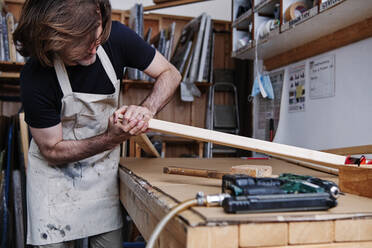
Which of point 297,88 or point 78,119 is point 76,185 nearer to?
point 78,119

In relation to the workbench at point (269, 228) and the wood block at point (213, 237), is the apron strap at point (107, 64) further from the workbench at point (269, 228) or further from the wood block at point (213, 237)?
the wood block at point (213, 237)

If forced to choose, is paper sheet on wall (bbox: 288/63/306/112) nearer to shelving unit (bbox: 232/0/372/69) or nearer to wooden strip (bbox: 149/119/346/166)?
shelving unit (bbox: 232/0/372/69)

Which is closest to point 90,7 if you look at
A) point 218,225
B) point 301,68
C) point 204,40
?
point 218,225

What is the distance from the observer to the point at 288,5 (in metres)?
1.79

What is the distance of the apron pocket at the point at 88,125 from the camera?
1.40 m

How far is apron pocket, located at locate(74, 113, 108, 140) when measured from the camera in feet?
4.60

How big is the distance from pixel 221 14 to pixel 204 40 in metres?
0.90

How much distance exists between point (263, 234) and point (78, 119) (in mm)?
1026

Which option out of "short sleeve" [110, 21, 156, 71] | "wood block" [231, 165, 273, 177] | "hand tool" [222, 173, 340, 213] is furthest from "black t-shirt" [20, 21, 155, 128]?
"hand tool" [222, 173, 340, 213]

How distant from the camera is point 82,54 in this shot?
1.20 m

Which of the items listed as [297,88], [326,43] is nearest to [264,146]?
[326,43]

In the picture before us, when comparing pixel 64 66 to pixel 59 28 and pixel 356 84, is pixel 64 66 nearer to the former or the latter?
pixel 59 28

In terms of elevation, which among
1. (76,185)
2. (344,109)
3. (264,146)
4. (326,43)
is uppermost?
(326,43)

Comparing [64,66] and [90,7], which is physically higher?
[90,7]
